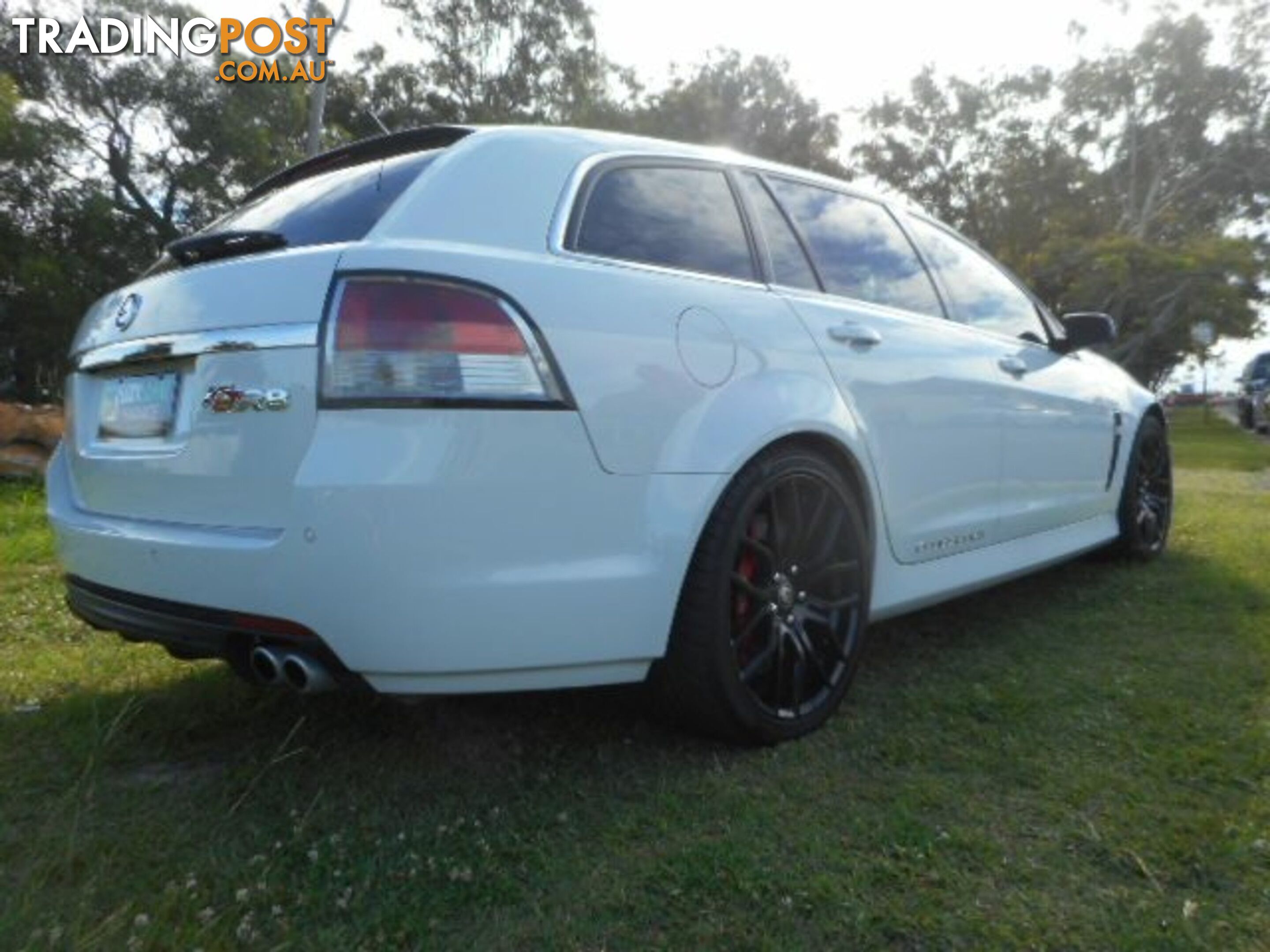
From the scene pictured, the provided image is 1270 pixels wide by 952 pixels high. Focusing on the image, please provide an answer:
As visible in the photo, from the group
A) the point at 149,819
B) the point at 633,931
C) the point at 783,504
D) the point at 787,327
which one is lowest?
the point at 149,819

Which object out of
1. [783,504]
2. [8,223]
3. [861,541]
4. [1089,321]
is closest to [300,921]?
[783,504]

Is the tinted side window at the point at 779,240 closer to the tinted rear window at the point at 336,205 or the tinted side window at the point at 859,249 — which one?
the tinted side window at the point at 859,249

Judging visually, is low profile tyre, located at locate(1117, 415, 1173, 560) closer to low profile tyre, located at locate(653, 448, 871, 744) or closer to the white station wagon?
the white station wagon

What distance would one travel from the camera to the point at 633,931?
5.13 ft

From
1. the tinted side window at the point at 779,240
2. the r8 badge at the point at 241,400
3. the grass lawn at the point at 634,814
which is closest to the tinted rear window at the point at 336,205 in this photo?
the r8 badge at the point at 241,400

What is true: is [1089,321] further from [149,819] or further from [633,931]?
[149,819]

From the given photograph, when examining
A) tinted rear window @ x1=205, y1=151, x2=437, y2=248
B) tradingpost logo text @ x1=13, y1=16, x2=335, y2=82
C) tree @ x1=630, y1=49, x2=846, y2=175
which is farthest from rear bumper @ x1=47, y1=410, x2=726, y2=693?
tree @ x1=630, y1=49, x2=846, y2=175

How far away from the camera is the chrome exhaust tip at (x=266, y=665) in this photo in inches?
70.8

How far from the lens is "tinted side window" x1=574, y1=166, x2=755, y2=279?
2.16 meters

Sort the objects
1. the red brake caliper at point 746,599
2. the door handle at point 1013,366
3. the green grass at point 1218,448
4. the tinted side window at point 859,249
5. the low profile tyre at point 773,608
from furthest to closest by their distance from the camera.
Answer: the green grass at point 1218,448
the door handle at point 1013,366
the tinted side window at point 859,249
the red brake caliper at point 746,599
the low profile tyre at point 773,608

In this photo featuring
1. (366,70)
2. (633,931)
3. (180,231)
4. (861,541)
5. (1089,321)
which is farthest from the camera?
(366,70)

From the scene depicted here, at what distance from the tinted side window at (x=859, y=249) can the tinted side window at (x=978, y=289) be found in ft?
0.50

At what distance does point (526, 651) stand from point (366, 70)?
27.0 m

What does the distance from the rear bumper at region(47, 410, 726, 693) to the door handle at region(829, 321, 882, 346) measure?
78 cm
